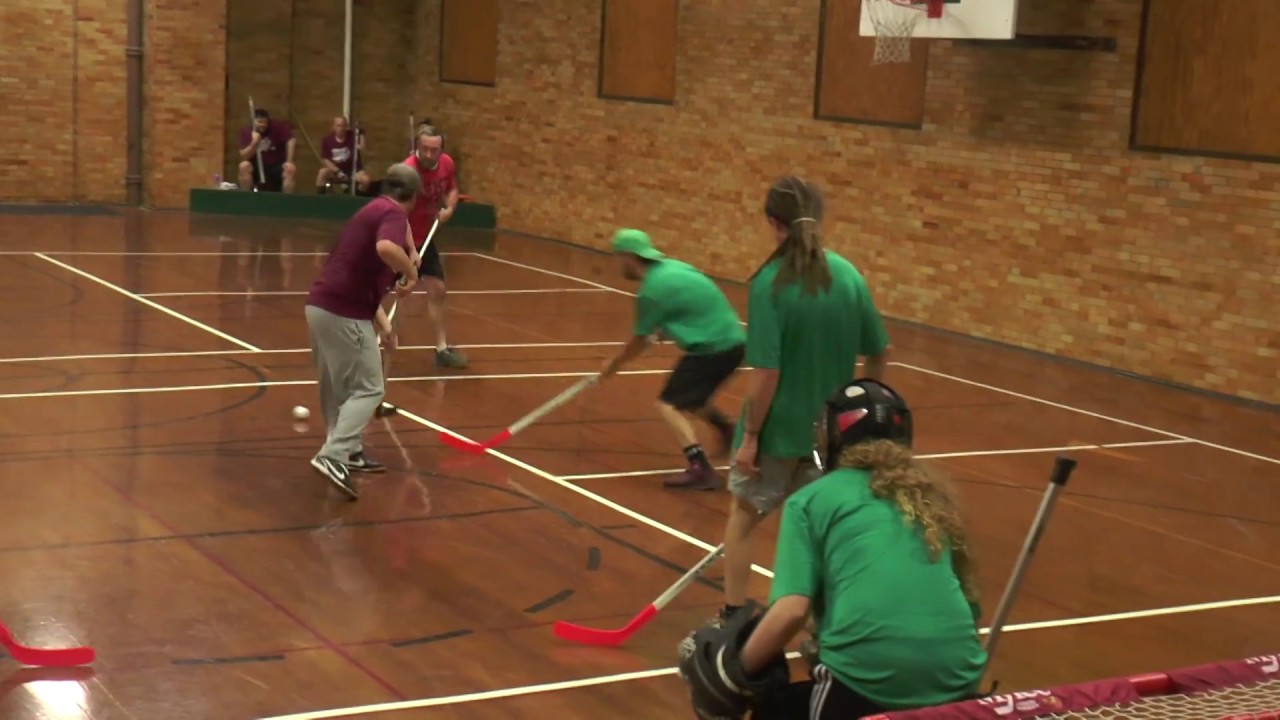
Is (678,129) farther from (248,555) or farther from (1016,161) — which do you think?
(248,555)

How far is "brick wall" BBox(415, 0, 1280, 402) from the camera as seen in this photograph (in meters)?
14.9

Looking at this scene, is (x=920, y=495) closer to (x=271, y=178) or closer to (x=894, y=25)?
(x=894, y=25)

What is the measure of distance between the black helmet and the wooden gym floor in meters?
2.34

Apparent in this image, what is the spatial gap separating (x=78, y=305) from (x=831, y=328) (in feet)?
35.4

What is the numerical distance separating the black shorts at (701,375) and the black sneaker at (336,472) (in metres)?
2.01

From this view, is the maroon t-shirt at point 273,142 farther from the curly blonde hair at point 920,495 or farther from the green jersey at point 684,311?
the curly blonde hair at point 920,495

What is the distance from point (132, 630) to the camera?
22.7 ft

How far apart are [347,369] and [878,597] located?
5784mm

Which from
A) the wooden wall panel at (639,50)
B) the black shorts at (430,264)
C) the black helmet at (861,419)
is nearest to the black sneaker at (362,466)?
the black shorts at (430,264)

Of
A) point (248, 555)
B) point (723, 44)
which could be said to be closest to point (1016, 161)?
point (723, 44)

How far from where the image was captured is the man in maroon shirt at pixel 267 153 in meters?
25.0

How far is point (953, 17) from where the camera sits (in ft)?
53.6

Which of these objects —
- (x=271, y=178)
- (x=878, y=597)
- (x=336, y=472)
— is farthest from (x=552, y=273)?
(x=878, y=597)

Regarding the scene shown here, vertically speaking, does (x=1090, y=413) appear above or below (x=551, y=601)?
above
